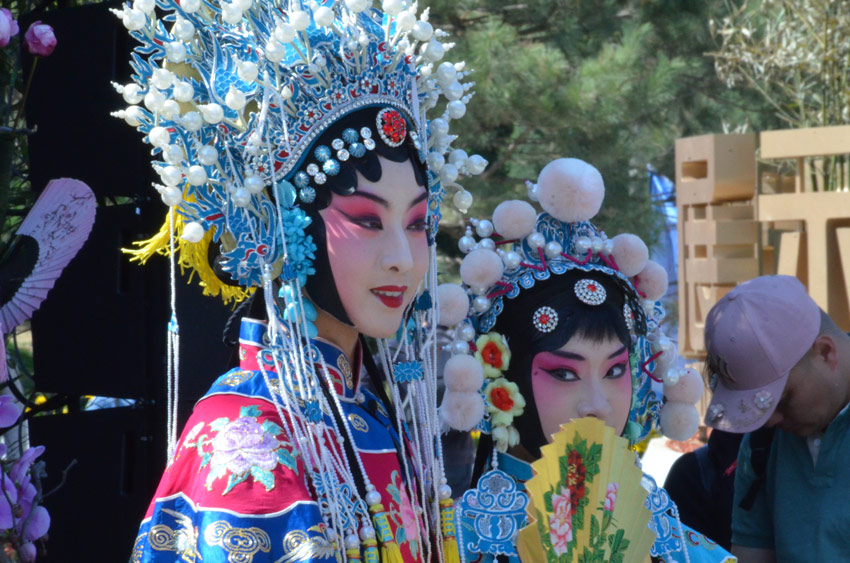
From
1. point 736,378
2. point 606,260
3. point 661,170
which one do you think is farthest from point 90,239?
point 661,170

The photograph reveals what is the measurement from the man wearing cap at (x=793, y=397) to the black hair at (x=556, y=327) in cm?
34

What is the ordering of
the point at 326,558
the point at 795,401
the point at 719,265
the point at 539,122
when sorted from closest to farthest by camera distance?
1. the point at 326,558
2. the point at 795,401
3. the point at 719,265
4. the point at 539,122

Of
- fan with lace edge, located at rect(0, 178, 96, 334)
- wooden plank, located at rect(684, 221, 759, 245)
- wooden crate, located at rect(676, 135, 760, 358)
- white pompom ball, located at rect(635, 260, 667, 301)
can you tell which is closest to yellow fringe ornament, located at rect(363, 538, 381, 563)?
white pompom ball, located at rect(635, 260, 667, 301)

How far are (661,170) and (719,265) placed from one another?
344cm

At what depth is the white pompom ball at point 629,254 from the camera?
2.48 meters

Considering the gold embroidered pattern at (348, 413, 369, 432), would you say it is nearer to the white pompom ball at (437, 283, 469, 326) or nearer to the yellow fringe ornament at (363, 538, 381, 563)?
the yellow fringe ornament at (363, 538, 381, 563)

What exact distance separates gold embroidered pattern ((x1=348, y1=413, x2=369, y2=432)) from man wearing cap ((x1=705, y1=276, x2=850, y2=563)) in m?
1.03

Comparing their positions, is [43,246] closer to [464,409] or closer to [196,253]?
[196,253]

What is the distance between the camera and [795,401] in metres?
2.57

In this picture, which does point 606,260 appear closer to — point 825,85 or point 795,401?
point 795,401

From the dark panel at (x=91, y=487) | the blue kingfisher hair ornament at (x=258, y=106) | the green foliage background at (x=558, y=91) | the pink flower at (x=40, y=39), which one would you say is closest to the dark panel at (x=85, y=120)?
the pink flower at (x=40, y=39)

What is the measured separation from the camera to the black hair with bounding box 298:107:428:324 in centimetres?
190

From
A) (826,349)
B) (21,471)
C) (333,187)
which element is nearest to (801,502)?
(826,349)

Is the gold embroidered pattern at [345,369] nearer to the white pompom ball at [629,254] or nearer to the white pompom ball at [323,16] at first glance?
the white pompom ball at [323,16]
